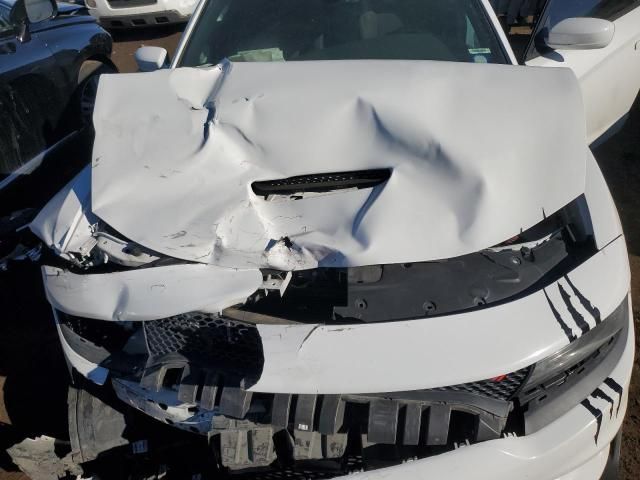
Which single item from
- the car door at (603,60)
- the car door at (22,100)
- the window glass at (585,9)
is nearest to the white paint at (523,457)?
the car door at (603,60)

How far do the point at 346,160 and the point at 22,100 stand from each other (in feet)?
9.05

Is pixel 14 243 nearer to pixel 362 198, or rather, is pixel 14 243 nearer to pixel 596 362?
pixel 362 198

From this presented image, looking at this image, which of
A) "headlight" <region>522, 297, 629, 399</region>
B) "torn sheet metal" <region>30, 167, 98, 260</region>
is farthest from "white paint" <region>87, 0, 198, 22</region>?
"headlight" <region>522, 297, 629, 399</region>

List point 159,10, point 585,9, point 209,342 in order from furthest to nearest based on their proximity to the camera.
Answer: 1. point 159,10
2. point 585,9
3. point 209,342

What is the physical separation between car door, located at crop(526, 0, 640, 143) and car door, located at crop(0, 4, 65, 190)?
3049mm

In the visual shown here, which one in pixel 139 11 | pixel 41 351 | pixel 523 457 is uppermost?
pixel 523 457

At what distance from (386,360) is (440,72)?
3.67 feet

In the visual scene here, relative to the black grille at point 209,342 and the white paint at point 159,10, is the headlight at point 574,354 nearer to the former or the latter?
the black grille at point 209,342

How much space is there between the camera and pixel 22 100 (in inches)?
148

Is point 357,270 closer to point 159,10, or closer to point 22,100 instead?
point 22,100

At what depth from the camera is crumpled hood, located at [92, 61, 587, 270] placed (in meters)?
1.81

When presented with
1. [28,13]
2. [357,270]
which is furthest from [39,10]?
[357,270]

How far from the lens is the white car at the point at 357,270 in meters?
1.60

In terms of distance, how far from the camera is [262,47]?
9.66 feet
